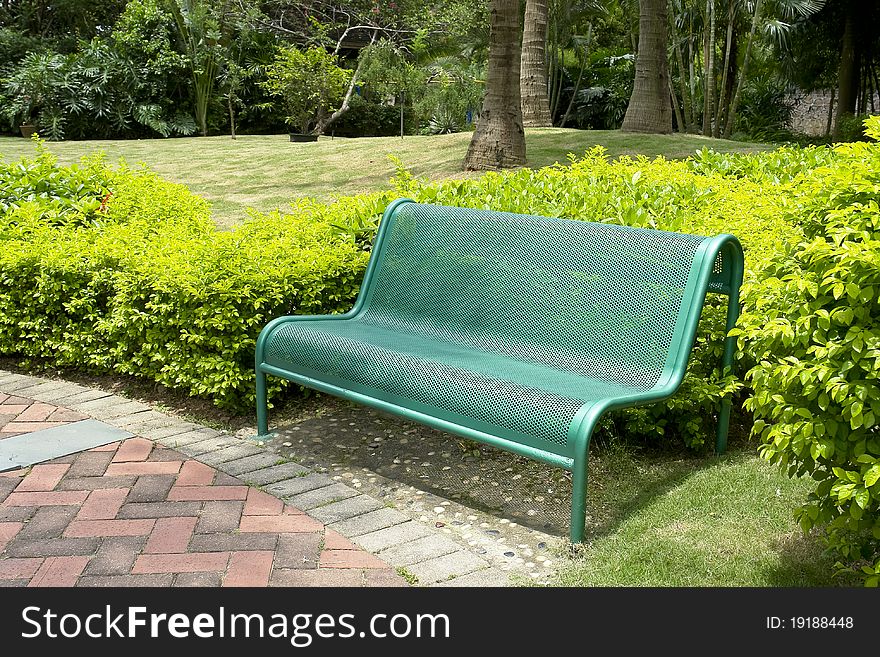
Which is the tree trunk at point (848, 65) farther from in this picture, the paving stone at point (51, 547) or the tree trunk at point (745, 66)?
the paving stone at point (51, 547)

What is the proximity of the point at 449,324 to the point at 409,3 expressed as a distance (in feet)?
69.2

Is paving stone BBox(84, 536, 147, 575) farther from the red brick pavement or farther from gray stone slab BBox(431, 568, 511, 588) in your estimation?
gray stone slab BBox(431, 568, 511, 588)

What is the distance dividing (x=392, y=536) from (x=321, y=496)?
475 millimetres

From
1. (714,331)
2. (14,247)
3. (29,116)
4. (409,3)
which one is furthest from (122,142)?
(714,331)

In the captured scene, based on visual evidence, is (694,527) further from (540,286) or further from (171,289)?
(171,289)

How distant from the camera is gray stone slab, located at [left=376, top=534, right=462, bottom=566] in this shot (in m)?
3.24

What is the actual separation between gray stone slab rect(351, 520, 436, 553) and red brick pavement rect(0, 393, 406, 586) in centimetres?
5

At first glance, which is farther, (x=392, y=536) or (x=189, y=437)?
(x=189, y=437)

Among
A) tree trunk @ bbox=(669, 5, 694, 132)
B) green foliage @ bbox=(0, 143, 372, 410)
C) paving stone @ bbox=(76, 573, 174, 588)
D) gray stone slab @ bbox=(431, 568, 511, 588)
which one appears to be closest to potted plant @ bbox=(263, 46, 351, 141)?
tree trunk @ bbox=(669, 5, 694, 132)

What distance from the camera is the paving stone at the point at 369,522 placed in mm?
3482

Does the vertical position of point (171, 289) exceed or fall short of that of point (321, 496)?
it exceeds it

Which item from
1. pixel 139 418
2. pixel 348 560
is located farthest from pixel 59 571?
pixel 139 418

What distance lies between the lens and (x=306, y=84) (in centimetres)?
2038

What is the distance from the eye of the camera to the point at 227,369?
458 cm
